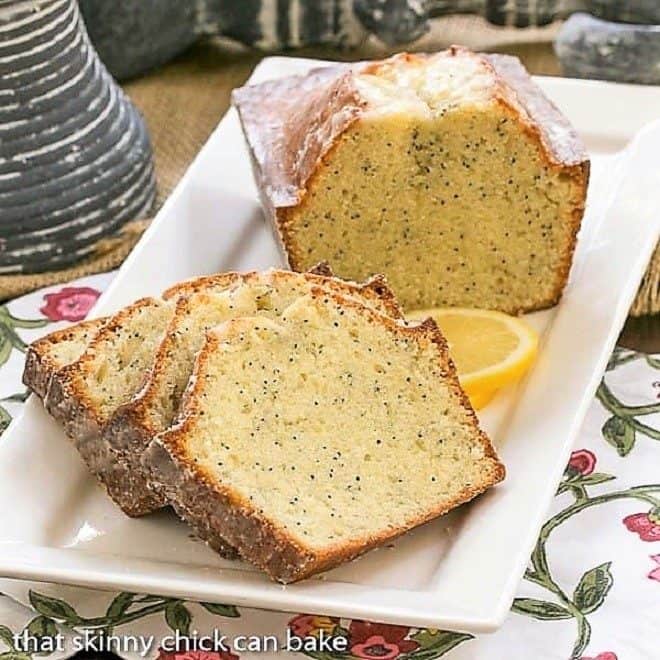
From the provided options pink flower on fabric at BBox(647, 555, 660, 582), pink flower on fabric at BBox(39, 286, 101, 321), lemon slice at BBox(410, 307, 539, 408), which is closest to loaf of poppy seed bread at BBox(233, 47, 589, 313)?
lemon slice at BBox(410, 307, 539, 408)

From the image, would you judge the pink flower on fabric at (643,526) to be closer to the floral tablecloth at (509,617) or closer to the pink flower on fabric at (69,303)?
the floral tablecloth at (509,617)

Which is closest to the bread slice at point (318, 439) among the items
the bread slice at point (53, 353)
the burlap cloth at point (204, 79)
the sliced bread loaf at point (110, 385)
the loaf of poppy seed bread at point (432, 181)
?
the sliced bread loaf at point (110, 385)

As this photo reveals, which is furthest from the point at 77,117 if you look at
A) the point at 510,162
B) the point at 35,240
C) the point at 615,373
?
the point at 615,373

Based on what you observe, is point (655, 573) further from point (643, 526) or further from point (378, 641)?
point (378, 641)

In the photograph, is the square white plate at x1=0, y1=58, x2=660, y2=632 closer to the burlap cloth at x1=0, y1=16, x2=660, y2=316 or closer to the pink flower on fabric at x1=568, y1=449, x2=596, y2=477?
the pink flower on fabric at x1=568, y1=449, x2=596, y2=477

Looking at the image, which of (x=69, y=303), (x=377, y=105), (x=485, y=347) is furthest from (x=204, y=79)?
(x=485, y=347)

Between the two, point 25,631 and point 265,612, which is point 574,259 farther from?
point 25,631
